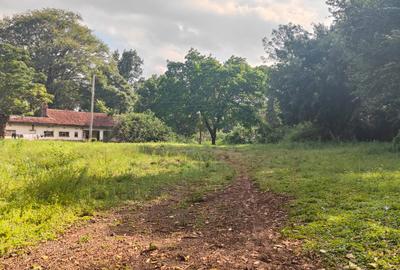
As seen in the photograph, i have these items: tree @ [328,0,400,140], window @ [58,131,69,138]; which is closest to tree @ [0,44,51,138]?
window @ [58,131,69,138]

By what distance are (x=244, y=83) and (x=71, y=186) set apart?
33.0 m

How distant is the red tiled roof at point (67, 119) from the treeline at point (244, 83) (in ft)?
8.57

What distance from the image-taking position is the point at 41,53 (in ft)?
157

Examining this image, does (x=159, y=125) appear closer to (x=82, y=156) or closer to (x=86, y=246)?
(x=82, y=156)

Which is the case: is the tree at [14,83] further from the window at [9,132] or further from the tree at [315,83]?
the tree at [315,83]

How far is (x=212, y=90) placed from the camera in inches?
1572

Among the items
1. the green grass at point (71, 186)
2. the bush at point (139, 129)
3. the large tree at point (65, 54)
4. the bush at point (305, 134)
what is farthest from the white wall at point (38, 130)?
the green grass at point (71, 186)

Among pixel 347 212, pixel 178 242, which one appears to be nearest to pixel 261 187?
pixel 347 212

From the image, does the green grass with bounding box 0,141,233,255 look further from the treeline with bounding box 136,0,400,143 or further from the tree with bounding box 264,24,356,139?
the tree with bounding box 264,24,356,139

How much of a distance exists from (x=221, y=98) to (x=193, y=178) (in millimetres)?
29396

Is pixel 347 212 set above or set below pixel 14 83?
below

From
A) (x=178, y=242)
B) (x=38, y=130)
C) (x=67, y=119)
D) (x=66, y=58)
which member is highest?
(x=66, y=58)

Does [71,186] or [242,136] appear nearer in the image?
[71,186]

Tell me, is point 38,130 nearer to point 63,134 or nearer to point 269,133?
point 63,134
